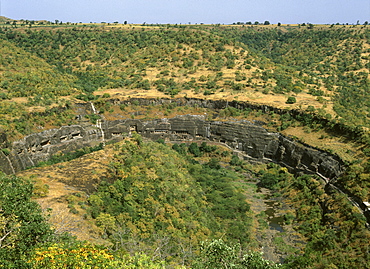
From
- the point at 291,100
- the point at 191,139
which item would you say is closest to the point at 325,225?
the point at 291,100

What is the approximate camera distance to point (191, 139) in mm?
48844

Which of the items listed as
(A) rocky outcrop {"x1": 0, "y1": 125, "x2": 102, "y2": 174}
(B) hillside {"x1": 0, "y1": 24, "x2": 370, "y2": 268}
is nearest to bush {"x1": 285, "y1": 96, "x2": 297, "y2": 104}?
(B) hillside {"x1": 0, "y1": 24, "x2": 370, "y2": 268}

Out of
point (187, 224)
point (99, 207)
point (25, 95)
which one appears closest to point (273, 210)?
point (187, 224)

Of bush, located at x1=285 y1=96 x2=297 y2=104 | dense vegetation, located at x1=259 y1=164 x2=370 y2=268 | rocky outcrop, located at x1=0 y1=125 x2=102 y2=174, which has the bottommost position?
dense vegetation, located at x1=259 y1=164 x2=370 y2=268

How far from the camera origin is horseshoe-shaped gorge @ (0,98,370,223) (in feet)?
115

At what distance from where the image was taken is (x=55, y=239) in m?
13.6

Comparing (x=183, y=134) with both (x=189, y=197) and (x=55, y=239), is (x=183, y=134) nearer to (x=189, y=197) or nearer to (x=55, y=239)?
(x=189, y=197)

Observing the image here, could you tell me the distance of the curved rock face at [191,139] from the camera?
35.2 m

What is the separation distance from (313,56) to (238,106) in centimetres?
4313

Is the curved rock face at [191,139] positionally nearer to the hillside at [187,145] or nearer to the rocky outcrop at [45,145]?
the rocky outcrop at [45,145]

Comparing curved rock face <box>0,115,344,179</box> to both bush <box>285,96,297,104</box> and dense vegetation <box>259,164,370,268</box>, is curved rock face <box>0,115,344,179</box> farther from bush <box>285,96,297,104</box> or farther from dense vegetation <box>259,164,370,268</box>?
bush <box>285,96,297,104</box>

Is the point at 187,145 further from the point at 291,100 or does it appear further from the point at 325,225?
the point at 325,225

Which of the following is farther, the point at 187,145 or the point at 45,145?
the point at 187,145

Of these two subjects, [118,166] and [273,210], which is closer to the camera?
[118,166]
